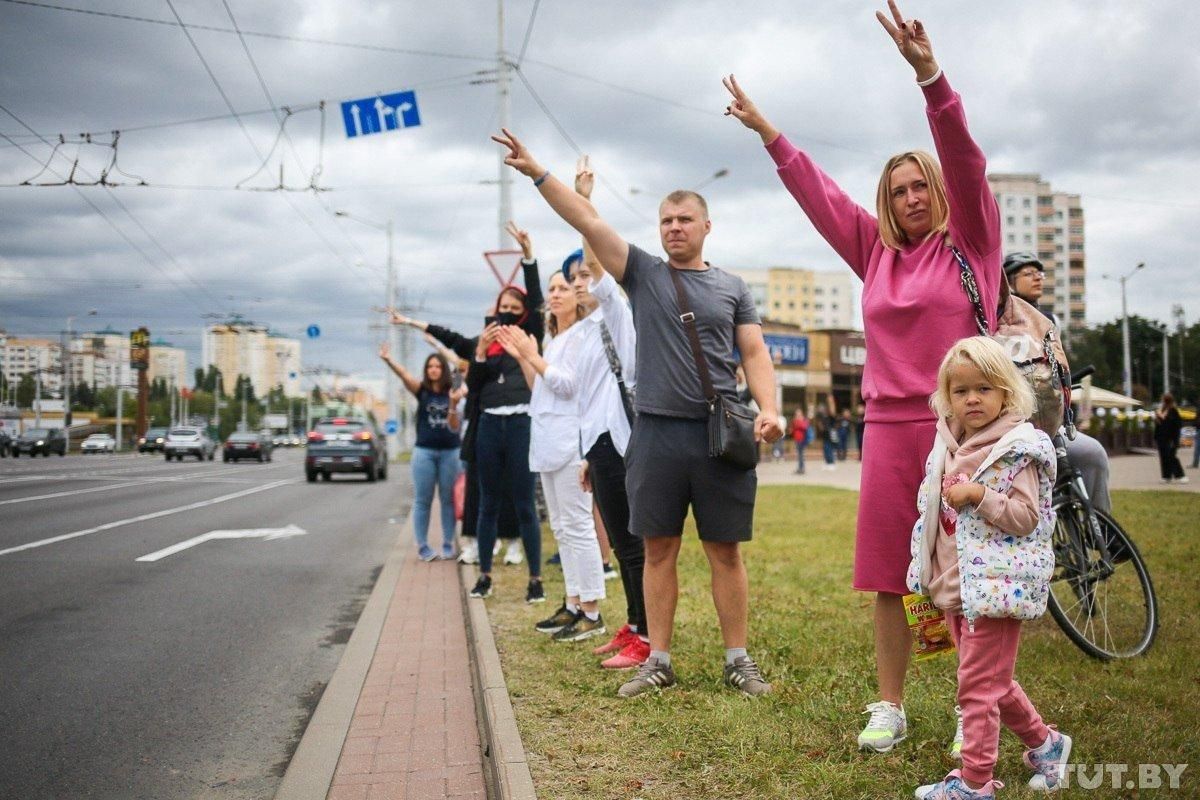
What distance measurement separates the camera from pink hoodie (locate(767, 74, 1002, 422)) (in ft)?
10.1

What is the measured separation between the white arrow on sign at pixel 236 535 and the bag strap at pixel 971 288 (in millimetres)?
8109

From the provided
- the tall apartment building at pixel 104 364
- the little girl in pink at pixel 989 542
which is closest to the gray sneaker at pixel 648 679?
the little girl in pink at pixel 989 542

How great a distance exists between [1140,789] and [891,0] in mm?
2425

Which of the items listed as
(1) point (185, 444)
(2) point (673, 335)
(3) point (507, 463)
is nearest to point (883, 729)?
(2) point (673, 335)

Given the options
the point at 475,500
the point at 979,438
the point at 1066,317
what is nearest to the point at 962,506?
the point at 979,438

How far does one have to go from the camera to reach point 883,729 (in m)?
3.38

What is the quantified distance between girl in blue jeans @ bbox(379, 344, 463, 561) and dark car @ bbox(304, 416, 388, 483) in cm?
1671

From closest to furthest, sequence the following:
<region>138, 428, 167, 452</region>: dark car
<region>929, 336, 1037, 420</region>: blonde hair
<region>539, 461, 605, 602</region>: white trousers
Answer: <region>929, 336, 1037, 420</region>: blonde hair → <region>539, 461, 605, 602</region>: white trousers → <region>138, 428, 167, 452</region>: dark car

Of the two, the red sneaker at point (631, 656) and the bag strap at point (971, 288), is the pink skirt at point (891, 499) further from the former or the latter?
the red sneaker at point (631, 656)

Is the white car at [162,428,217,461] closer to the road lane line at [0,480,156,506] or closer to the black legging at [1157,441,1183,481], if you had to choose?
the road lane line at [0,480,156,506]

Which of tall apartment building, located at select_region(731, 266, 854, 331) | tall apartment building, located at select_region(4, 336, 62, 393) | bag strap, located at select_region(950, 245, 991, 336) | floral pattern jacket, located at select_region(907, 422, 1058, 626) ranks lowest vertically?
floral pattern jacket, located at select_region(907, 422, 1058, 626)

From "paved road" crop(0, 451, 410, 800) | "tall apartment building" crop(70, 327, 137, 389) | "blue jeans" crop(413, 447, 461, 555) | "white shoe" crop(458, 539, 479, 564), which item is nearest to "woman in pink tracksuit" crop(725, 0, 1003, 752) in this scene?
"paved road" crop(0, 451, 410, 800)

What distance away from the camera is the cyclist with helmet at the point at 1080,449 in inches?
198

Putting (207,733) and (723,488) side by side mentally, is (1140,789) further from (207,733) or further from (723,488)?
(207,733)
